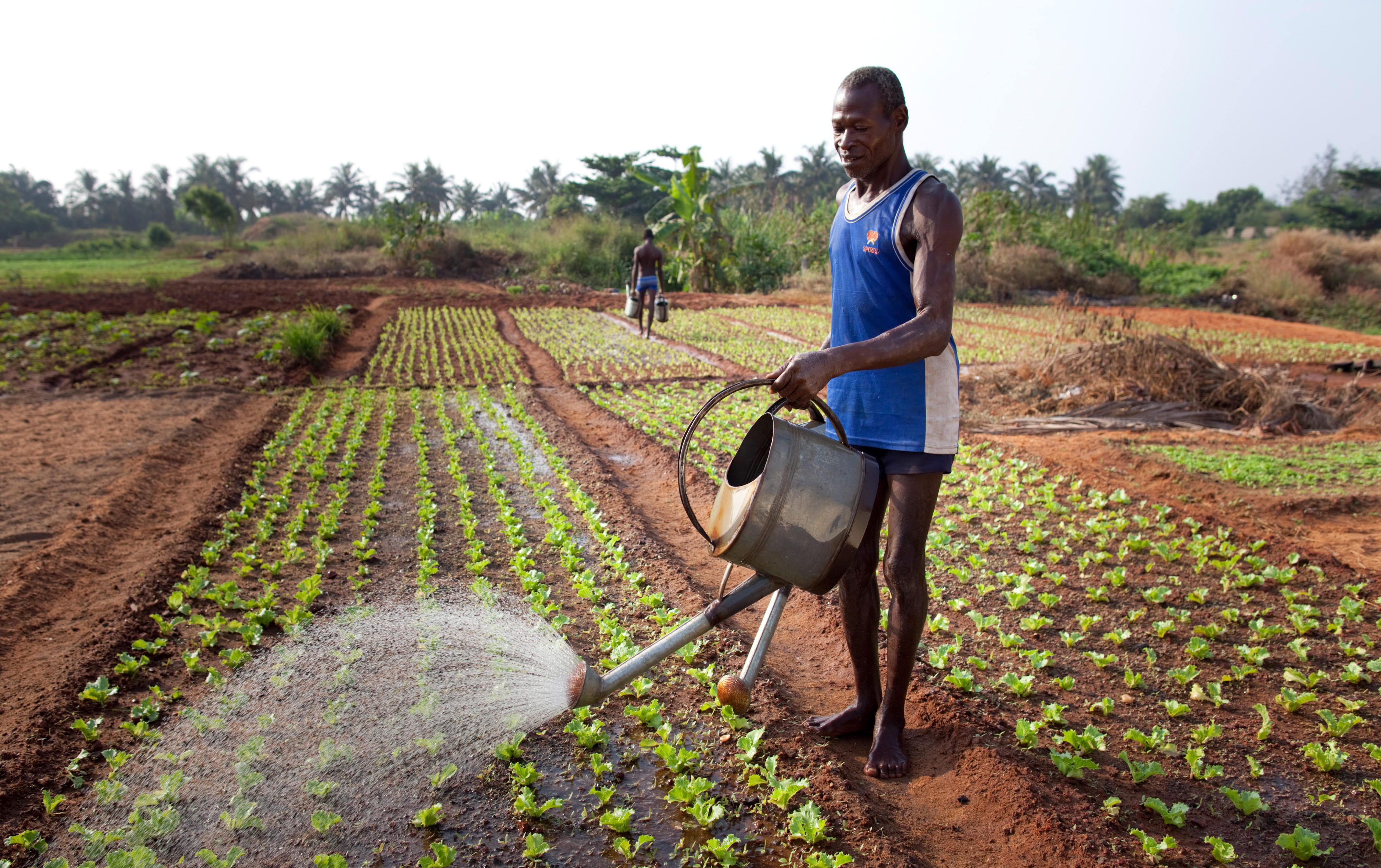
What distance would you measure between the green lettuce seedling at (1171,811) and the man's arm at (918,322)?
1.48 metres

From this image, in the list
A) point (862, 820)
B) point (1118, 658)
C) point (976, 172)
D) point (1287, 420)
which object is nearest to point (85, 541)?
point (862, 820)

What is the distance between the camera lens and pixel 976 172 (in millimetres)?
65938

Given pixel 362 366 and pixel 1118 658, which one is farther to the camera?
pixel 362 366

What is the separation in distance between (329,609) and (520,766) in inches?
64.5

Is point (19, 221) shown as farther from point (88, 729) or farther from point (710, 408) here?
point (710, 408)

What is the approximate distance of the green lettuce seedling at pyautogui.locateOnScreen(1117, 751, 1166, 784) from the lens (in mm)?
2402

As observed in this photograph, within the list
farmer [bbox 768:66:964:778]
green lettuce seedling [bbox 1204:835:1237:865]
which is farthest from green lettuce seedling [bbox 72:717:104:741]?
green lettuce seedling [bbox 1204:835:1237:865]

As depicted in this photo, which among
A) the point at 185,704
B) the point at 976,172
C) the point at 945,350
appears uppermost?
the point at 976,172

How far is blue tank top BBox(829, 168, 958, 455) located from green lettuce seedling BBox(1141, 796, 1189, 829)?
1174 millimetres

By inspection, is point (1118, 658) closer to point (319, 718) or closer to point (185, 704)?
point (319, 718)

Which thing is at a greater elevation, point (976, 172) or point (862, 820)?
point (976, 172)

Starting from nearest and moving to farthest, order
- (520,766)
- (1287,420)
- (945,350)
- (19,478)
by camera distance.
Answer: (945,350), (520,766), (19,478), (1287,420)

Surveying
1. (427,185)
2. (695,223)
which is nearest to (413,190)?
(427,185)

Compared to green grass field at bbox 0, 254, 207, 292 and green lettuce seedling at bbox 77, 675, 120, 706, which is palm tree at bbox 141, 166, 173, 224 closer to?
green grass field at bbox 0, 254, 207, 292
